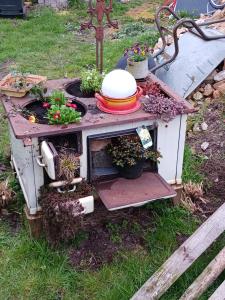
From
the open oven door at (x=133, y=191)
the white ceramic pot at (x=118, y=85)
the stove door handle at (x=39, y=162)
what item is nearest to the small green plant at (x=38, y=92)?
the white ceramic pot at (x=118, y=85)

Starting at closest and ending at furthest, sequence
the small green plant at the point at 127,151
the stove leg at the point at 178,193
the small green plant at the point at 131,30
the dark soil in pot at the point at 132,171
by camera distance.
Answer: the small green plant at the point at 127,151, the dark soil in pot at the point at 132,171, the stove leg at the point at 178,193, the small green plant at the point at 131,30

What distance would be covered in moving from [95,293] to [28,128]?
4.67 ft

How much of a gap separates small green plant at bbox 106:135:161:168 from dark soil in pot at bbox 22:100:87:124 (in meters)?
0.44

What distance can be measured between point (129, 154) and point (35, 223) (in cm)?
101

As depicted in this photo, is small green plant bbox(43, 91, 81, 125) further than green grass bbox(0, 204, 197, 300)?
Yes

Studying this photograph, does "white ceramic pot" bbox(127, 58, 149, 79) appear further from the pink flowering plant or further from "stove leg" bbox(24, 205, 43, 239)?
"stove leg" bbox(24, 205, 43, 239)

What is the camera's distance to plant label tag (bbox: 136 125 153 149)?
156 inches

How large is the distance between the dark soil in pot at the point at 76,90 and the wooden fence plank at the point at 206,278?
6.44 feet

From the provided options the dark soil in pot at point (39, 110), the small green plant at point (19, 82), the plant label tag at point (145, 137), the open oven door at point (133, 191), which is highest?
the small green plant at point (19, 82)

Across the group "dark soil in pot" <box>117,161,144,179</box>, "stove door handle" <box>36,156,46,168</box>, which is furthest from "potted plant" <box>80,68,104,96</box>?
"stove door handle" <box>36,156,46,168</box>

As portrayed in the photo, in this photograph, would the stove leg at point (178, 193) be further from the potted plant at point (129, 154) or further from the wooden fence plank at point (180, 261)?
the wooden fence plank at point (180, 261)

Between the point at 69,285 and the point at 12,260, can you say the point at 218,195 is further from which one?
the point at 12,260

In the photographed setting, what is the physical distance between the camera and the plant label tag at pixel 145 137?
3969 mm

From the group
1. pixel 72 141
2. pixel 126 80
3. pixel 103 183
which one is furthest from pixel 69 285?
pixel 126 80
